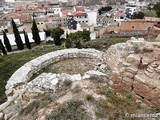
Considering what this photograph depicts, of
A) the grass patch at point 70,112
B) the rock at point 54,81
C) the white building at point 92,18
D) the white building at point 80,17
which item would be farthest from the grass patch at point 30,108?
the white building at point 92,18

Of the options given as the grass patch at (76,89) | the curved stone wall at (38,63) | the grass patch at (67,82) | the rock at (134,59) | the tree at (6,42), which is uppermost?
the rock at (134,59)

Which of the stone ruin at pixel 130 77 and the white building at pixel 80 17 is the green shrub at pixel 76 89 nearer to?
the stone ruin at pixel 130 77

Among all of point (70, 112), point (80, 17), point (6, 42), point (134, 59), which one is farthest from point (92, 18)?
point (70, 112)

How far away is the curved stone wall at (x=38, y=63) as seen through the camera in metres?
11.6

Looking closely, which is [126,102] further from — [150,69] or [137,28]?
[137,28]

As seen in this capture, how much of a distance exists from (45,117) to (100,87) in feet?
9.23

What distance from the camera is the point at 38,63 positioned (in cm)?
1336

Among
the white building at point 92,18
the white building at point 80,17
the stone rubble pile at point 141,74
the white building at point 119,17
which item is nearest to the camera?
the stone rubble pile at point 141,74

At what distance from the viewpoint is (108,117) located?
645 cm

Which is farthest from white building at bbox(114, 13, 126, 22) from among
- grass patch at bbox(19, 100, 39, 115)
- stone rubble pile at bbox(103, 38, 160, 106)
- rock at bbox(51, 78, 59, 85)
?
grass patch at bbox(19, 100, 39, 115)

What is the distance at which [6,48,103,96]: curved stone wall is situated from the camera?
11.6 m

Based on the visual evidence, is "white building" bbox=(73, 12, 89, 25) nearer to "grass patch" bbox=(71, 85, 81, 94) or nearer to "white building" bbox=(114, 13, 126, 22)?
"white building" bbox=(114, 13, 126, 22)

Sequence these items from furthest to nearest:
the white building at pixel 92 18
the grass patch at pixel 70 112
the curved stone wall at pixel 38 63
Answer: the white building at pixel 92 18
the curved stone wall at pixel 38 63
the grass patch at pixel 70 112

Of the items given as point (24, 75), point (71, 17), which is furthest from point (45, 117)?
point (71, 17)
